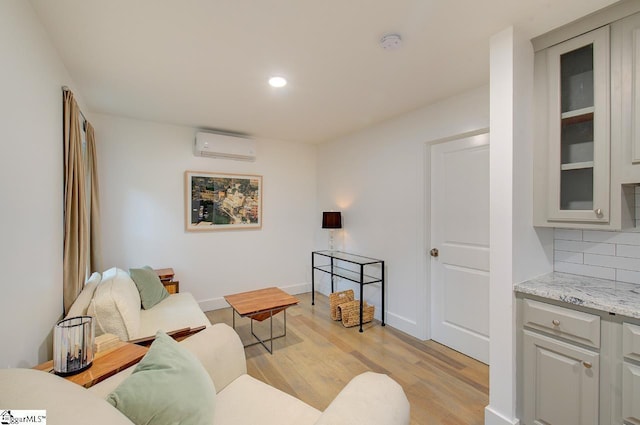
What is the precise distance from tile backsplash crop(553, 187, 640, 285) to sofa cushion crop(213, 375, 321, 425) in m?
1.95

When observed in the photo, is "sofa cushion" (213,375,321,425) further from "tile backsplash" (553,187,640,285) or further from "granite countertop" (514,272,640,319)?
"tile backsplash" (553,187,640,285)

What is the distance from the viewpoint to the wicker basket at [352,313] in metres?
3.32

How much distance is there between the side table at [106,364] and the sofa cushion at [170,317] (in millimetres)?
636

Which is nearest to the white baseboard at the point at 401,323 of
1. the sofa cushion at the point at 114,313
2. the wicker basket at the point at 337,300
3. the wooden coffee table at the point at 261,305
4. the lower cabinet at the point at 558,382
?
the wicker basket at the point at 337,300

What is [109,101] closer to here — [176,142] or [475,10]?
[176,142]

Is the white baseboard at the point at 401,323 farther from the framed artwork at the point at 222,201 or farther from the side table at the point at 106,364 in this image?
the side table at the point at 106,364

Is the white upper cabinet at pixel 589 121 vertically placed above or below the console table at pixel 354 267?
above

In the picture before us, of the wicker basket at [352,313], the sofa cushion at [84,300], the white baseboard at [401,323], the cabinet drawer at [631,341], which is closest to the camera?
the cabinet drawer at [631,341]

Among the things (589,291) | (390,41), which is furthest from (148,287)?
(589,291)

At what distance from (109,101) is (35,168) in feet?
5.44

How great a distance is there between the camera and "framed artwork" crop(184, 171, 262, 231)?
3.76 m

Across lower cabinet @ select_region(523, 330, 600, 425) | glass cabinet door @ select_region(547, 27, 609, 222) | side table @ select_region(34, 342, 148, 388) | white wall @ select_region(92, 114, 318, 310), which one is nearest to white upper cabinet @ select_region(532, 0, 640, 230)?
glass cabinet door @ select_region(547, 27, 609, 222)

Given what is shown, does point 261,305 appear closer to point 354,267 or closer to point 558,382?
point 354,267

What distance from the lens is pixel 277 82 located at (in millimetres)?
2398
